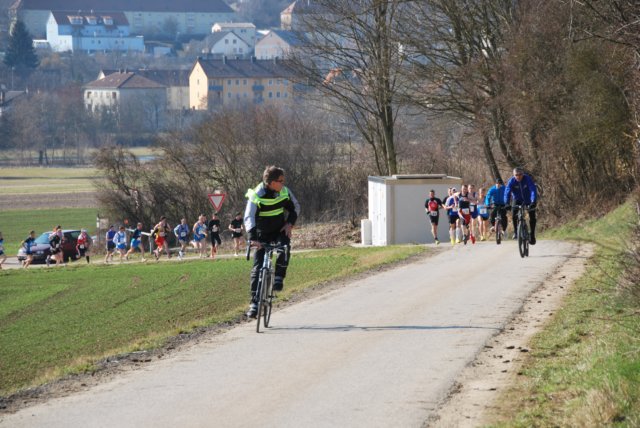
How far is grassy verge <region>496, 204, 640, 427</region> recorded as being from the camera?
326 inches

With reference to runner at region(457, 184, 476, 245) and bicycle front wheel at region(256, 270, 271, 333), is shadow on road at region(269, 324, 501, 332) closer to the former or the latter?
bicycle front wheel at region(256, 270, 271, 333)

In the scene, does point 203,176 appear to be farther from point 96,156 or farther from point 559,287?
point 559,287

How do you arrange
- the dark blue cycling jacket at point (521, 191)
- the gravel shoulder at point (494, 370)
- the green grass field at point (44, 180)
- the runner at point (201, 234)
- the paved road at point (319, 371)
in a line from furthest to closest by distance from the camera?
the green grass field at point (44, 180), the runner at point (201, 234), the dark blue cycling jacket at point (521, 191), the paved road at point (319, 371), the gravel shoulder at point (494, 370)

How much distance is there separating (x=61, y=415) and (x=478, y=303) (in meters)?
7.65

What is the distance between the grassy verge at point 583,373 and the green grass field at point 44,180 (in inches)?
3063

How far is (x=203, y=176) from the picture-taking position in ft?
208

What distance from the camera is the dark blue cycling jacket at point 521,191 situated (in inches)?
833

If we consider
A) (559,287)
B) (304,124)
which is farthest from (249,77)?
(559,287)

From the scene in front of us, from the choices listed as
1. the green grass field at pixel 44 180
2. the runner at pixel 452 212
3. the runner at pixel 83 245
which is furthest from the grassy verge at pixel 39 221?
the runner at pixel 452 212

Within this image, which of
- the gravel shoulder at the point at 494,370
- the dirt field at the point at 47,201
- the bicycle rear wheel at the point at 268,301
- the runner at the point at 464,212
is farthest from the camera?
the dirt field at the point at 47,201

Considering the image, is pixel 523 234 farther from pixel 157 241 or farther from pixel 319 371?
pixel 157 241

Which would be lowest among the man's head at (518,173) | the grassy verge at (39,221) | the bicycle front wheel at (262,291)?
the grassy verge at (39,221)

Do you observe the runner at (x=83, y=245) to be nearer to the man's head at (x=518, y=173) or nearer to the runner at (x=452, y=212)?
the runner at (x=452, y=212)

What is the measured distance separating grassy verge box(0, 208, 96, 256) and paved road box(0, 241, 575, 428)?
50635 millimetres
